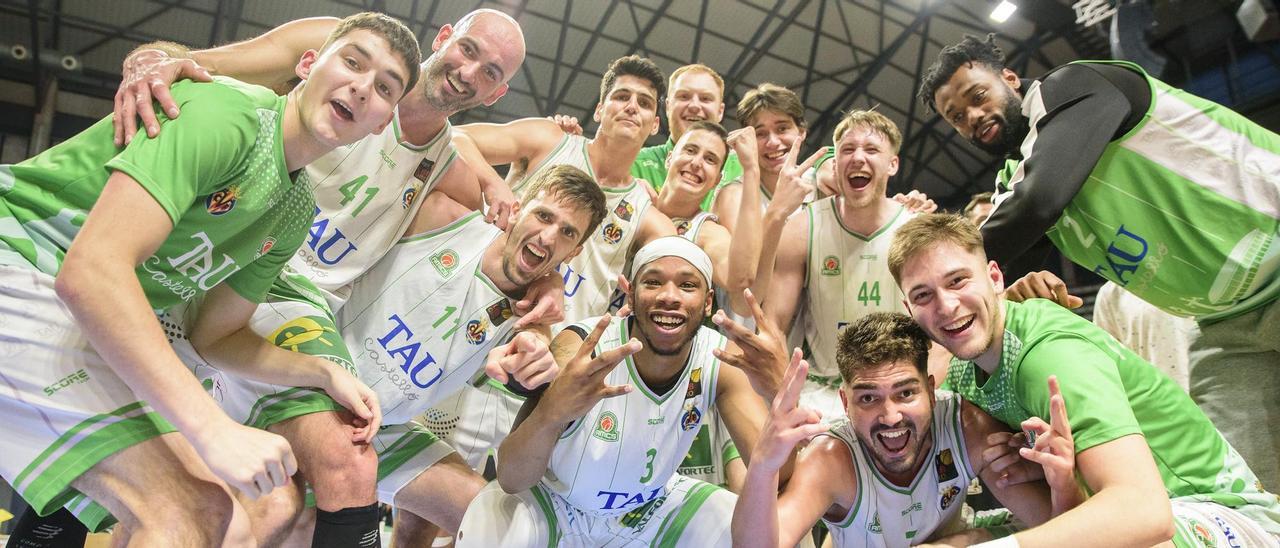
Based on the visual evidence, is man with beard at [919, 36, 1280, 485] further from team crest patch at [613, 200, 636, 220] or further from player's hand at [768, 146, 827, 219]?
team crest patch at [613, 200, 636, 220]

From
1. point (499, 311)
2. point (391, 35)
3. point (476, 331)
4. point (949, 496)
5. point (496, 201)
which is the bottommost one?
point (949, 496)

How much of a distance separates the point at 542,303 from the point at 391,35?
1.25 m

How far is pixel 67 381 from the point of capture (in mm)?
2062

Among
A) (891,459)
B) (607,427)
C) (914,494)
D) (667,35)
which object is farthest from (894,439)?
(667,35)

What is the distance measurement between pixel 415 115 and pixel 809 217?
222 cm

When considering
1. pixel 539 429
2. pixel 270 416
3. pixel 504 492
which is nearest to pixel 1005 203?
pixel 539 429

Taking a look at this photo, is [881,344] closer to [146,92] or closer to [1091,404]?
[1091,404]

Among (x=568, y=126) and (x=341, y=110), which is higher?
(x=568, y=126)

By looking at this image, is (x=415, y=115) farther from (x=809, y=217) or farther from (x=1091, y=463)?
(x=1091, y=463)

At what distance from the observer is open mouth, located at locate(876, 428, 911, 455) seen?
3.07 metres

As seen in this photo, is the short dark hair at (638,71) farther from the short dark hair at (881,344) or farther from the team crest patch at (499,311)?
the short dark hair at (881,344)

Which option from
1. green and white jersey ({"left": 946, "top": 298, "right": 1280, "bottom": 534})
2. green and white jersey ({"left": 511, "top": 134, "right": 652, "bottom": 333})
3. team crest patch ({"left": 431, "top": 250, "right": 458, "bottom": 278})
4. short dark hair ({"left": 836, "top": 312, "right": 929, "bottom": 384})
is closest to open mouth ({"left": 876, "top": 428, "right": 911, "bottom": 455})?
short dark hair ({"left": 836, "top": 312, "right": 929, "bottom": 384})

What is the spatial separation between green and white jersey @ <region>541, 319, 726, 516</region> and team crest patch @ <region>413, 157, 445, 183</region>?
125 centimetres

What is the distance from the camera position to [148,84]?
7.34ft
